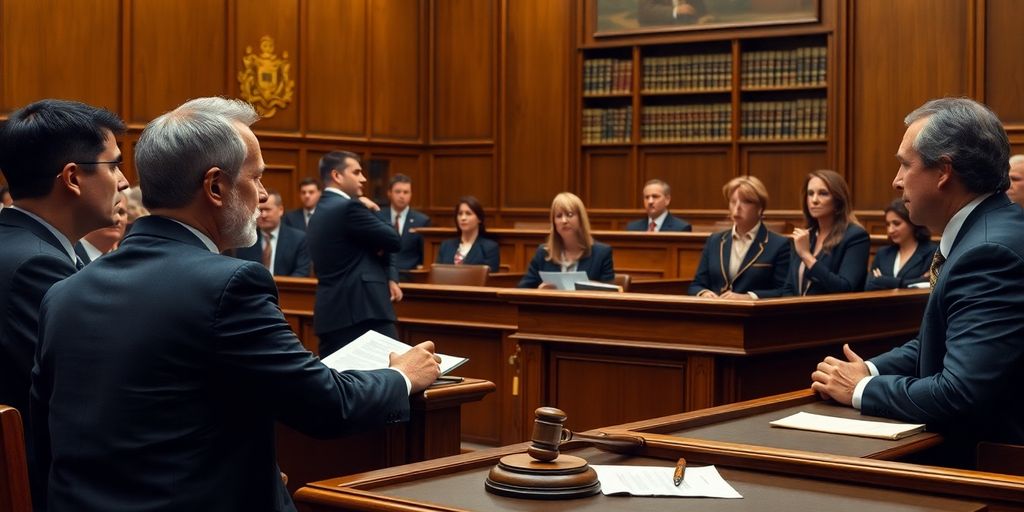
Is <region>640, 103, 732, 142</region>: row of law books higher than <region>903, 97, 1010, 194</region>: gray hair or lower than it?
higher

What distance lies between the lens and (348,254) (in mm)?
5980

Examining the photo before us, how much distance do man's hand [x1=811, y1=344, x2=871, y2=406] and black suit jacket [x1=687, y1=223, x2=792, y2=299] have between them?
3.12 meters

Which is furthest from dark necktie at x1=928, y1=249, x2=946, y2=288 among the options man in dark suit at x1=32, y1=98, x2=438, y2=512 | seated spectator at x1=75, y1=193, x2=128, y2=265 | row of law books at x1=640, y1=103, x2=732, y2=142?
row of law books at x1=640, y1=103, x2=732, y2=142

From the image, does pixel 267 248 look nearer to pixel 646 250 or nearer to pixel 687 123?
pixel 646 250

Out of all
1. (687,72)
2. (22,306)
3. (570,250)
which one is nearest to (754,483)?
(22,306)

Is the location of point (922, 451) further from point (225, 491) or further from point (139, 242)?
point (139, 242)

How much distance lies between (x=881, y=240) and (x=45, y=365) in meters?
7.23

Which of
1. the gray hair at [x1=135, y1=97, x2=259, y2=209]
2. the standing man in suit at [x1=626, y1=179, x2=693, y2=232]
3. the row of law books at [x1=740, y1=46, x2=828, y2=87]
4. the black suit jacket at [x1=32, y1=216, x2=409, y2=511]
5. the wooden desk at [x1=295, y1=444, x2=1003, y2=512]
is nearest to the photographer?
the wooden desk at [x1=295, y1=444, x2=1003, y2=512]

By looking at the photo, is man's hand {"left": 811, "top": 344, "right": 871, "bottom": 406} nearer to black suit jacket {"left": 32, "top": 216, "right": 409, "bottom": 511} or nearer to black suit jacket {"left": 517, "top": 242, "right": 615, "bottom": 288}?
black suit jacket {"left": 32, "top": 216, "right": 409, "bottom": 511}

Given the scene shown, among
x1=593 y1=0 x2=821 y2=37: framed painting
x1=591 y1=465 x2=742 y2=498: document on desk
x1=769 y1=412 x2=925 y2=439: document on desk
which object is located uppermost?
x1=593 y1=0 x2=821 y2=37: framed painting

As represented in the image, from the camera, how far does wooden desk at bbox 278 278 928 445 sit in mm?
4555

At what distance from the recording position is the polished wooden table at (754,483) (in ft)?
6.09

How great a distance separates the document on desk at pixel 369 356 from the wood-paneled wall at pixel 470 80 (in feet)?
26.2

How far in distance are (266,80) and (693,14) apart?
4090 millimetres
